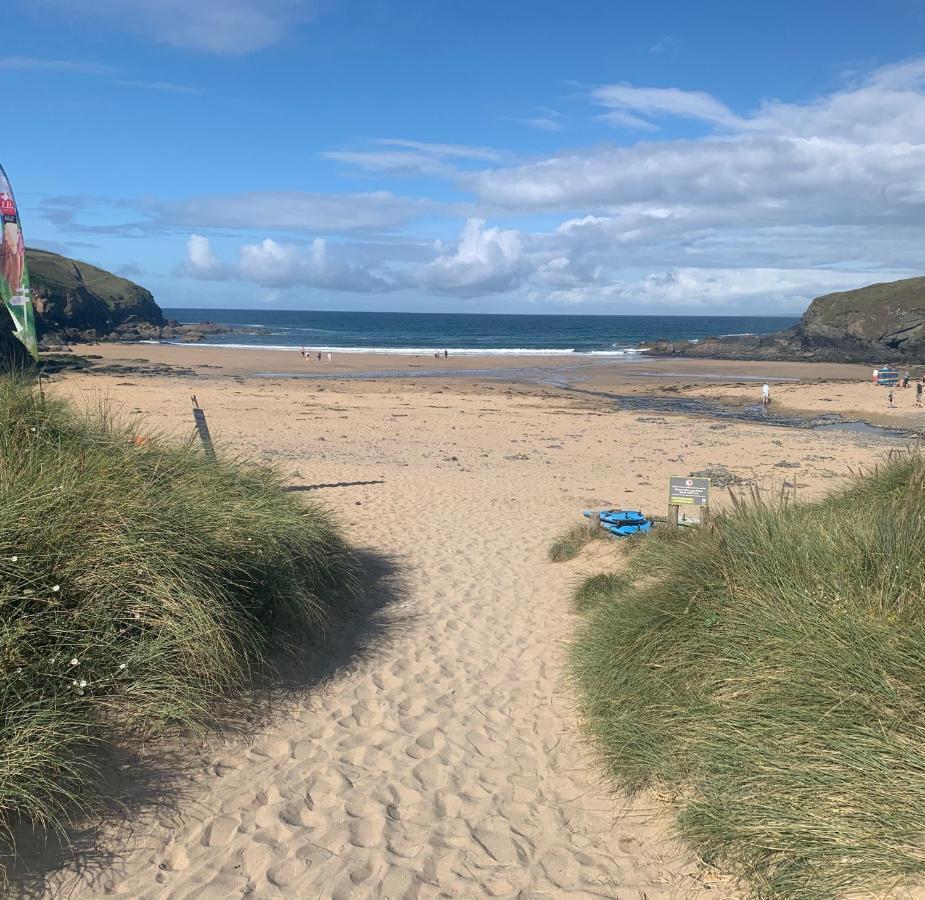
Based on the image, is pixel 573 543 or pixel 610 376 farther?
pixel 610 376

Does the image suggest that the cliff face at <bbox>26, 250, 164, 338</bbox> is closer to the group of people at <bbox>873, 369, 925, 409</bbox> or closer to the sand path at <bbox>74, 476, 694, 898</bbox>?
the group of people at <bbox>873, 369, 925, 409</bbox>

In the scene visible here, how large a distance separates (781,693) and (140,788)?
10.2 ft

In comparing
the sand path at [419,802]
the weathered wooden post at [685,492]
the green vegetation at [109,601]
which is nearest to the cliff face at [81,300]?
the green vegetation at [109,601]

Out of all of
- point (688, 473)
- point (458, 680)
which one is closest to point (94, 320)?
point (688, 473)

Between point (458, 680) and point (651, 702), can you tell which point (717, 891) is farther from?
point (458, 680)

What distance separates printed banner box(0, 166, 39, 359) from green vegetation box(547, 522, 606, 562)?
553 cm

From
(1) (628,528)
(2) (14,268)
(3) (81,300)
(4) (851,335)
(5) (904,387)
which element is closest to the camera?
(2) (14,268)

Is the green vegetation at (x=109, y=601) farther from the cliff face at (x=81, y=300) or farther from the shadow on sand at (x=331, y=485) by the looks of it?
the cliff face at (x=81, y=300)

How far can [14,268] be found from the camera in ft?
17.4

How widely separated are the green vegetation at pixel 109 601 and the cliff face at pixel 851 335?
2193 inches

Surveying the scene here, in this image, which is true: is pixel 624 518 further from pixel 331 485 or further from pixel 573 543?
pixel 331 485

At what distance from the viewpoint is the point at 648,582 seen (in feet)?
18.3

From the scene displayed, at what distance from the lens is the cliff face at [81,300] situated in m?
62.9

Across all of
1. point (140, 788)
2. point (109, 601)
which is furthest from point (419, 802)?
point (109, 601)
